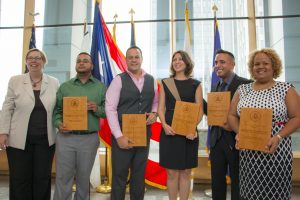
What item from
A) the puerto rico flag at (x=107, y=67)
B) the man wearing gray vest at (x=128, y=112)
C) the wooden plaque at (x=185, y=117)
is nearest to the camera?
the wooden plaque at (x=185, y=117)

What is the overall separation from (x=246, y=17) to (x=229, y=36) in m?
0.45

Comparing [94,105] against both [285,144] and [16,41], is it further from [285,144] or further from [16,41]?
[16,41]

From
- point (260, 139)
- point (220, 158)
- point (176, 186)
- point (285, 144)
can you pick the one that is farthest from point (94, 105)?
point (285, 144)

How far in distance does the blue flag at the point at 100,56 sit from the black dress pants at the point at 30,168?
116 centimetres

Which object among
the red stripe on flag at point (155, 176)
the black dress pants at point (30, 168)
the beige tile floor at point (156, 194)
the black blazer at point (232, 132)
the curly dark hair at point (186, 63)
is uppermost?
the curly dark hair at point (186, 63)

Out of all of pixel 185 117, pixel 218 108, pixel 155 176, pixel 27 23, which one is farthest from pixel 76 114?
pixel 27 23

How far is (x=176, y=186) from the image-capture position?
218cm

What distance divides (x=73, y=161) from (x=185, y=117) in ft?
3.40

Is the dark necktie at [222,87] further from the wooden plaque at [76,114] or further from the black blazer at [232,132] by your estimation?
the wooden plaque at [76,114]

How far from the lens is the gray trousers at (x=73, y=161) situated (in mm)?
2193

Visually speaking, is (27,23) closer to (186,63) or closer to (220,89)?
(186,63)

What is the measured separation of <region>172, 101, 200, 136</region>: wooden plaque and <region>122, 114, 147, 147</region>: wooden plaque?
0.27 m

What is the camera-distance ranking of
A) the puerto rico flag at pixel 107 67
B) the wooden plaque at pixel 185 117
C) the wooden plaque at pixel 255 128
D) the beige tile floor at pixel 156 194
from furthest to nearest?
the beige tile floor at pixel 156 194
the puerto rico flag at pixel 107 67
the wooden plaque at pixel 185 117
the wooden plaque at pixel 255 128

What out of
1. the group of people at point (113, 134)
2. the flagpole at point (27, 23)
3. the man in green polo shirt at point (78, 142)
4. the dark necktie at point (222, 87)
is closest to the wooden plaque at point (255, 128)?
the group of people at point (113, 134)
